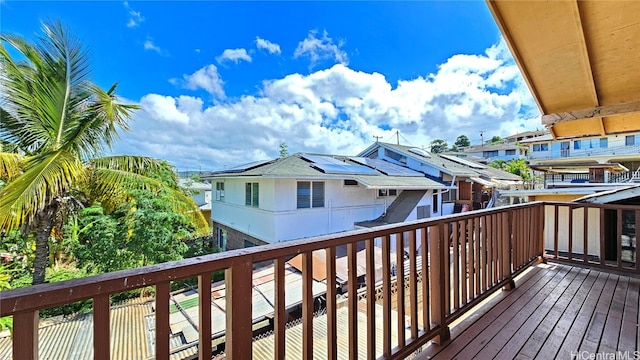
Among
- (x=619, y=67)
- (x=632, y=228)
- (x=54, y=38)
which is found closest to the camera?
(x=619, y=67)

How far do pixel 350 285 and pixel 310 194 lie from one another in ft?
25.6

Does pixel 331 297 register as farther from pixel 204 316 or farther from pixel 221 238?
pixel 221 238

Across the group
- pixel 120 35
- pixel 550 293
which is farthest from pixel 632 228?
pixel 120 35

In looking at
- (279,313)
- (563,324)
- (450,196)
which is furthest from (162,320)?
(450,196)

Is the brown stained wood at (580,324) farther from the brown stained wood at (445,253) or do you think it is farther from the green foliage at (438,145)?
the green foliage at (438,145)

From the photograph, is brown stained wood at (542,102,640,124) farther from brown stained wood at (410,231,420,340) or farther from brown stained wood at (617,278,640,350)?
→ brown stained wood at (410,231,420,340)

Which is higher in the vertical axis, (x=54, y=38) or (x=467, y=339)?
(x=54, y=38)

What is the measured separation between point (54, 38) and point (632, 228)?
10672mm

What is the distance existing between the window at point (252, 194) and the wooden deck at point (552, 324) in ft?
25.6

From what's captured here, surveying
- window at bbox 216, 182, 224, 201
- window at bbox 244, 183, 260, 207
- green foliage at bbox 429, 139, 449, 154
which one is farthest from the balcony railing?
green foliage at bbox 429, 139, 449, 154

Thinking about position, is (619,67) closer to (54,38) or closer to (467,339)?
(467,339)

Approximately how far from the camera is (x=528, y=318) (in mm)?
2258

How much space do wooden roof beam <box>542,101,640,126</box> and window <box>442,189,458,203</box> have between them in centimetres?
1095

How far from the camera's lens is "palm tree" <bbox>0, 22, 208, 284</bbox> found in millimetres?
4922
